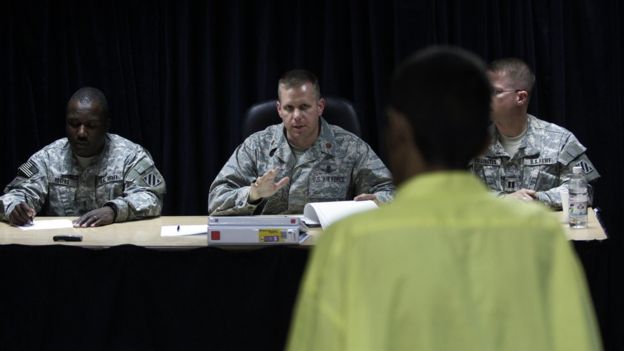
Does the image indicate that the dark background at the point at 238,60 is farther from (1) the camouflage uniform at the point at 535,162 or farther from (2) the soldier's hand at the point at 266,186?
(2) the soldier's hand at the point at 266,186

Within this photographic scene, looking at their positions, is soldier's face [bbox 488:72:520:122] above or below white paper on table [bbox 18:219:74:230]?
above

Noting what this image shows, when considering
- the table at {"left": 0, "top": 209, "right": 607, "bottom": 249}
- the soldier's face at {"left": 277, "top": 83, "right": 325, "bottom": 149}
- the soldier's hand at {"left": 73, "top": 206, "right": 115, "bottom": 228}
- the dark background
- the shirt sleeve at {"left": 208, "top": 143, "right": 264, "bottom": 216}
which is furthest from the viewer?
the dark background

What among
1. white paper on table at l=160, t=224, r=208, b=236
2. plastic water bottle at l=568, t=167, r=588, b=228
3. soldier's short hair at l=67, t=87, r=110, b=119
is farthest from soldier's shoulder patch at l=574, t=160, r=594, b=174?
soldier's short hair at l=67, t=87, r=110, b=119

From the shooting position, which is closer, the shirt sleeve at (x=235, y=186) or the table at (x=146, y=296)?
the table at (x=146, y=296)

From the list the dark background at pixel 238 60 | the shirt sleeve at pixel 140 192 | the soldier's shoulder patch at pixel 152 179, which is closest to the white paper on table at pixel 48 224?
the shirt sleeve at pixel 140 192

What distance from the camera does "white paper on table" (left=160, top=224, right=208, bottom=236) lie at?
11.2 ft

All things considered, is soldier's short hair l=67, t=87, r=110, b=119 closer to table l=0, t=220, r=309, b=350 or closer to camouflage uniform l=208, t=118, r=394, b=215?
camouflage uniform l=208, t=118, r=394, b=215

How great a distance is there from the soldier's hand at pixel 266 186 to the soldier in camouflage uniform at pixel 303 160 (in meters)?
0.22

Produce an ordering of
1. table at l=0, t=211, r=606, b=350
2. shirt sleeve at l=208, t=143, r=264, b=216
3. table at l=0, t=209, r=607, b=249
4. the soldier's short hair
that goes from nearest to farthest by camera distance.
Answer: table at l=0, t=211, r=606, b=350 < table at l=0, t=209, r=607, b=249 < shirt sleeve at l=208, t=143, r=264, b=216 < the soldier's short hair

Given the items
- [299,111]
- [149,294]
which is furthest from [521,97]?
[149,294]

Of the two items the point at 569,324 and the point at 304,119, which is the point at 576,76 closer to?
the point at 304,119

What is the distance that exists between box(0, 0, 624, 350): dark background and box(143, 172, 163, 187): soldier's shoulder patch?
1.04 meters

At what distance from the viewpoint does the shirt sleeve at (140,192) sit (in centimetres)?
381

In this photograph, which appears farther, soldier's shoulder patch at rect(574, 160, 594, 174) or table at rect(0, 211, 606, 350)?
soldier's shoulder patch at rect(574, 160, 594, 174)
